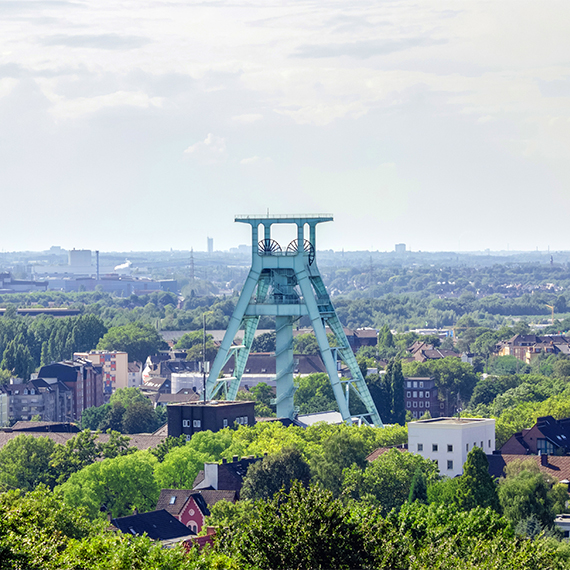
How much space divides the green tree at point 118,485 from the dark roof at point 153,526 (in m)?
7.30

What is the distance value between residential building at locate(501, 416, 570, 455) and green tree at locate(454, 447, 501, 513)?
23390 millimetres

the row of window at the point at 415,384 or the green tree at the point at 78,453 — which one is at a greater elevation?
the green tree at the point at 78,453

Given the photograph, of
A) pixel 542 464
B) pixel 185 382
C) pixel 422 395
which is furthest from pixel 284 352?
pixel 185 382

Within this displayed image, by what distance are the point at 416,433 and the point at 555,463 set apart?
798 centimetres

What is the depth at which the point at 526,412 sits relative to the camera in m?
110

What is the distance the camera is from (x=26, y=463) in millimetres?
84250

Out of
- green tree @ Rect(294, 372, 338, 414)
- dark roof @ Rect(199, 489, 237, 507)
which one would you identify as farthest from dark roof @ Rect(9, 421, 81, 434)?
dark roof @ Rect(199, 489, 237, 507)

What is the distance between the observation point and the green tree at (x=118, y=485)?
75.8 meters

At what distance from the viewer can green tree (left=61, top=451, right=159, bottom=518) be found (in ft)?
249

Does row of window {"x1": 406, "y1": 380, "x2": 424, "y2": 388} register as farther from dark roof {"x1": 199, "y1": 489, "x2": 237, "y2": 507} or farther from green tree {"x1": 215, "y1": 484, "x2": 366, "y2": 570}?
green tree {"x1": 215, "y1": 484, "x2": 366, "y2": 570}

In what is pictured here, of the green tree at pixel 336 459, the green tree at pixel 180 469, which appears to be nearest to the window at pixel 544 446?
the green tree at pixel 336 459

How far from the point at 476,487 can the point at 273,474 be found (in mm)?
10144

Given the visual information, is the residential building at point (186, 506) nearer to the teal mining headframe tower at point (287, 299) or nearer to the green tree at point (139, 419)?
the teal mining headframe tower at point (287, 299)

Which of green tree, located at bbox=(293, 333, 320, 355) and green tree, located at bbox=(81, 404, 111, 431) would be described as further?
green tree, located at bbox=(293, 333, 320, 355)
